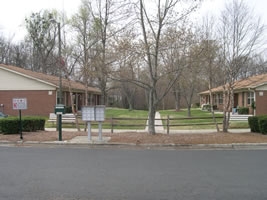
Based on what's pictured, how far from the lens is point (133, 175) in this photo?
750 centimetres

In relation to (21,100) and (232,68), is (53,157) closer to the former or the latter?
(21,100)

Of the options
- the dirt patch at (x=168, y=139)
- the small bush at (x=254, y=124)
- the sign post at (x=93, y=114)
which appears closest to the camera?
the dirt patch at (x=168, y=139)

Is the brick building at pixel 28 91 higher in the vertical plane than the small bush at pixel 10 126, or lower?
higher

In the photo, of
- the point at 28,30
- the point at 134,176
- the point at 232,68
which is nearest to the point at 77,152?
the point at 134,176

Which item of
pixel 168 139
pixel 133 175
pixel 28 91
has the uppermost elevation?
pixel 28 91

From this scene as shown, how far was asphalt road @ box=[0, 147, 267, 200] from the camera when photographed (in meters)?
5.91

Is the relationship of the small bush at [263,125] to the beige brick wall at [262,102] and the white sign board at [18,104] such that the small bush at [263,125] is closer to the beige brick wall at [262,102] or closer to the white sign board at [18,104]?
the white sign board at [18,104]

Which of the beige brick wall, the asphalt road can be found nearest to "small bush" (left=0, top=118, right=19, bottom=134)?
the asphalt road

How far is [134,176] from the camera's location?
739cm

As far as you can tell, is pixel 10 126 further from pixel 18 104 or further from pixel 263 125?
pixel 263 125

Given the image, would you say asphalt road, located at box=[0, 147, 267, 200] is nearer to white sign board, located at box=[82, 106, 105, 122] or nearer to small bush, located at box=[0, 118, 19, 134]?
white sign board, located at box=[82, 106, 105, 122]

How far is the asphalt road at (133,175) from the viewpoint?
5906 mm

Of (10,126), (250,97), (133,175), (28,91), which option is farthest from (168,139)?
(250,97)

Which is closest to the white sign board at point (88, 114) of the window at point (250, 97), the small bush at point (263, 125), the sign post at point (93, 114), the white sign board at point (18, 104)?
the sign post at point (93, 114)
